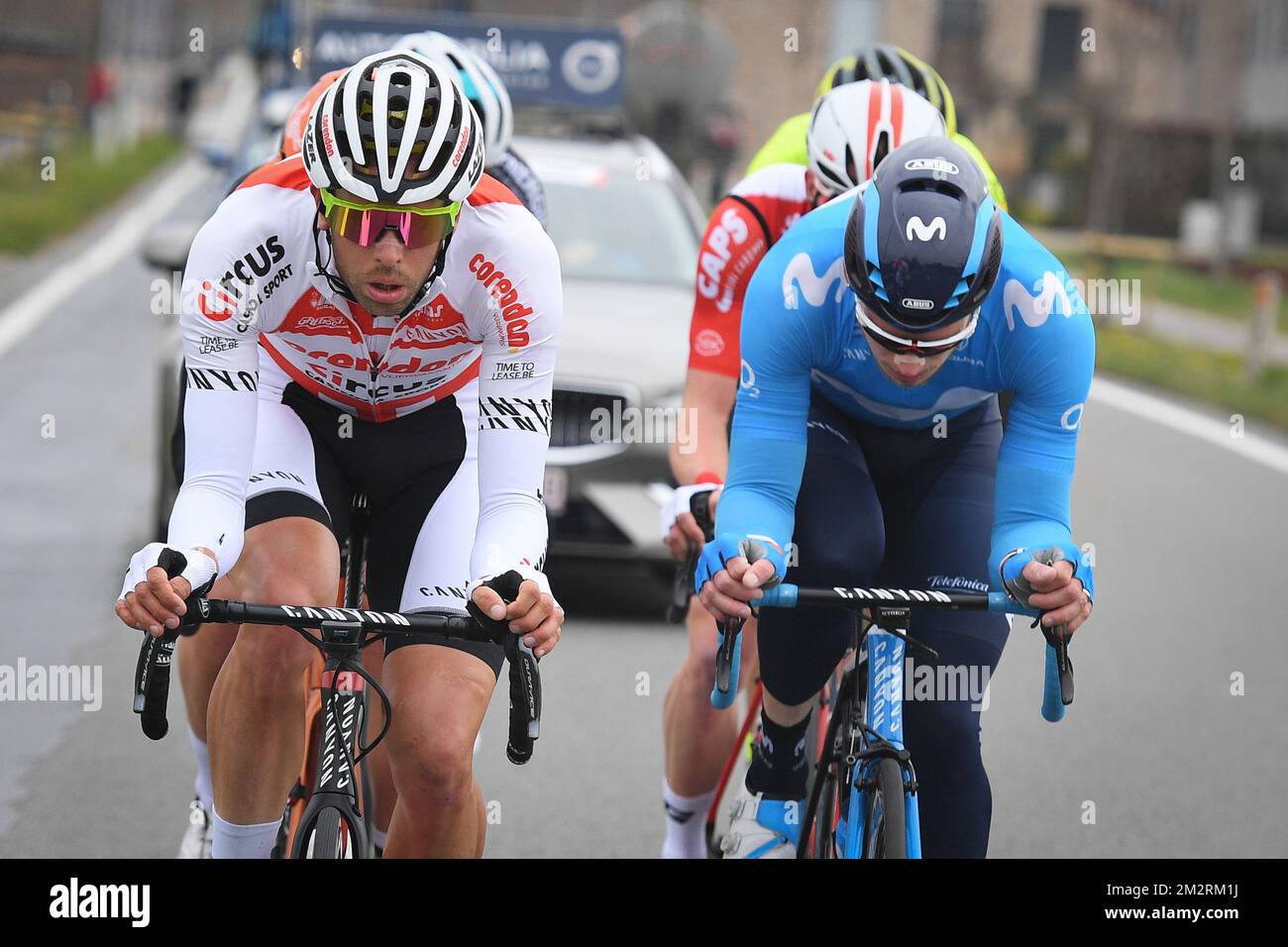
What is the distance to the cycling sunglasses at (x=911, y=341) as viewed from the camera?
4031mm

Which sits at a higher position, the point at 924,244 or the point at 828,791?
the point at 924,244

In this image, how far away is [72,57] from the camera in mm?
44125

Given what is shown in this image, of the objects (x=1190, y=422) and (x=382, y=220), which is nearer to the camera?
(x=382, y=220)

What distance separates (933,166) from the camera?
4.05 meters

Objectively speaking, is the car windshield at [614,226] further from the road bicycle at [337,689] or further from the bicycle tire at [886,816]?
the bicycle tire at [886,816]

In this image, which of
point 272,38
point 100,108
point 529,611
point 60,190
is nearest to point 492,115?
point 529,611

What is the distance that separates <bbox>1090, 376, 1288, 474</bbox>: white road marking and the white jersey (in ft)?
32.6

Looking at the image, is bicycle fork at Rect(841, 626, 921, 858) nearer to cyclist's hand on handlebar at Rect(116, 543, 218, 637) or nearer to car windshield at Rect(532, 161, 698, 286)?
cyclist's hand on handlebar at Rect(116, 543, 218, 637)

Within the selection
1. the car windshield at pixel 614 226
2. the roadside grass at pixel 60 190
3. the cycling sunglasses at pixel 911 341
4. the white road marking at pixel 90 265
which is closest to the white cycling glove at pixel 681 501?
the cycling sunglasses at pixel 911 341

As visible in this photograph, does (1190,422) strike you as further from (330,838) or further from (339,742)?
(330,838)

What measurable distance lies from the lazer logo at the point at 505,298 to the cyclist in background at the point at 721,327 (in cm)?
82

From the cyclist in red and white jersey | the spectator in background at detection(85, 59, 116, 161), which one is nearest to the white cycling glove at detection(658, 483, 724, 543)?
the cyclist in red and white jersey

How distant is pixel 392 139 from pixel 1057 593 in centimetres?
163

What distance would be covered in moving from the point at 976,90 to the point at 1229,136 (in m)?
18.2
